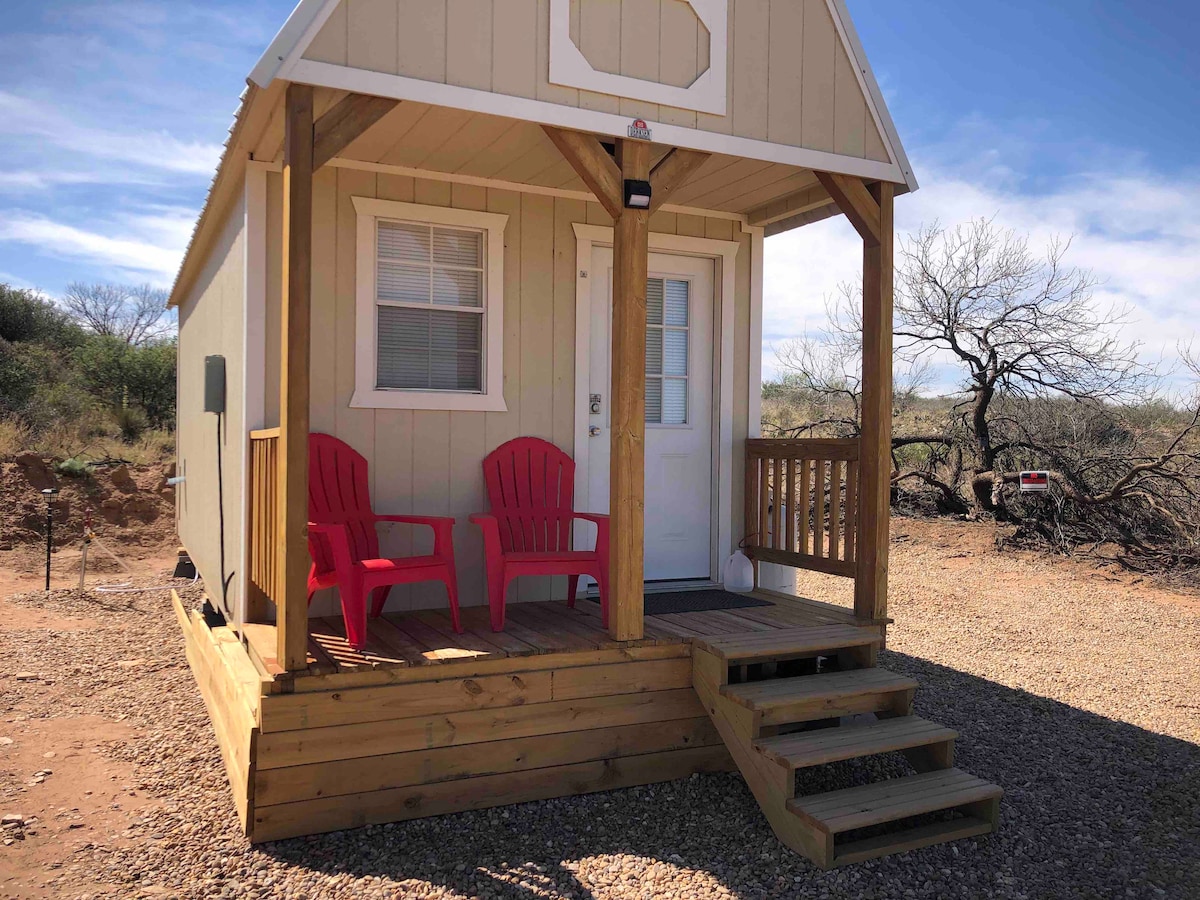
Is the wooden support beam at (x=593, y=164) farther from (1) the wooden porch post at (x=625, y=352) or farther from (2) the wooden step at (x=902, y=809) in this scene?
(2) the wooden step at (x=902, y=809)

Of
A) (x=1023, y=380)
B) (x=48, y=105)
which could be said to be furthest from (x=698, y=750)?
(x=48, y=105)

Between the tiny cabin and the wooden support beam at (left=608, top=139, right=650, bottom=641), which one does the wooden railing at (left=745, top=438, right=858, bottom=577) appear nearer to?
the tiny cabin

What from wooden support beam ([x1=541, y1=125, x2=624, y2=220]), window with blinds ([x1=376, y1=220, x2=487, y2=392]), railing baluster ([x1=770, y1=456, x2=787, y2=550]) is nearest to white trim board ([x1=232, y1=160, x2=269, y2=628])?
window with blinds ([x1=376, y1=220, x2=487, y2=392])

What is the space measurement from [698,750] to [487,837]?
1023mm

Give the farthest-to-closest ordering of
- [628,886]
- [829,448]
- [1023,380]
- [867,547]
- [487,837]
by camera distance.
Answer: [1023,380], [829,448], [867,547], [487,837], [628,886]

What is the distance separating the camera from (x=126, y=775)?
358 centimetres

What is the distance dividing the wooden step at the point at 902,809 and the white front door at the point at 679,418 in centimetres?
204

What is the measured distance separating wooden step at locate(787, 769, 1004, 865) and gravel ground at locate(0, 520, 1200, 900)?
0.06 m

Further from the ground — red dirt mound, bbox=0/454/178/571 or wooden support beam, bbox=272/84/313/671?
wooden support beam, bbox=272/84/313/671

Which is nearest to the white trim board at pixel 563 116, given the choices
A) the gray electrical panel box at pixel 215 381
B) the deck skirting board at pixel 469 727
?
the gray electrical panel box at pixel 215 381

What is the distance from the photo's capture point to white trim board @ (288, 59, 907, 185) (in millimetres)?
2936

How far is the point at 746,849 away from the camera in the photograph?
9.83 ft

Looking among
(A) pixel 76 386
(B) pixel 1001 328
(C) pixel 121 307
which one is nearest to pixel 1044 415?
(B) pixel 1001 328

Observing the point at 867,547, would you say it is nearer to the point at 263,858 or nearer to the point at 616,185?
the point at 616,185
